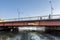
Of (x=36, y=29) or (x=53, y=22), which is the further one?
(x=36, y=29)

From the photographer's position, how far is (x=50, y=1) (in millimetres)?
39031

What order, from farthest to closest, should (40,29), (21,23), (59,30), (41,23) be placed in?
(40,29)
(59,30)
(21,23)
(41,23)

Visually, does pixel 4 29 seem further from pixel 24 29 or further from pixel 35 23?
pixel 35 23

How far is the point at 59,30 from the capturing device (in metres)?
29.3

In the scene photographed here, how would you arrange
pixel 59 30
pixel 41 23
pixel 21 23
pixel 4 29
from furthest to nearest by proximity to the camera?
pixel 4 29, pixel 59 30, pixel 21 23, pixel 41 23

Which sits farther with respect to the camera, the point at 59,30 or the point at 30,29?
the point at 30,29

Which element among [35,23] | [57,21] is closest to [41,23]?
[35,23]

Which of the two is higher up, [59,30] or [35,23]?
[35,23]

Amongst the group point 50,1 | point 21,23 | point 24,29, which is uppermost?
point 50,1

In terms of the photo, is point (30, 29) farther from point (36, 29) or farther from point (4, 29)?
point (4, 29)

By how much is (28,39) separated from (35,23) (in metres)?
4.84

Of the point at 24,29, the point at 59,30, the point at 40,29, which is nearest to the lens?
the point at 59,30

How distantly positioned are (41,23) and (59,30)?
9.20 meters

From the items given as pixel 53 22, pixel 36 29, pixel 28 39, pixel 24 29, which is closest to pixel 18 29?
pixel 24 29
